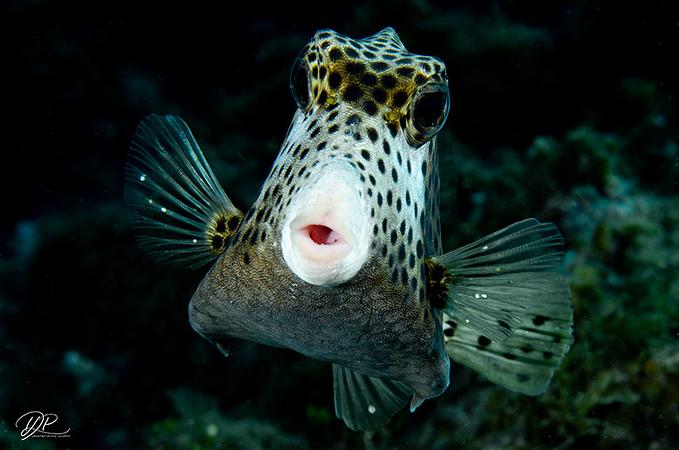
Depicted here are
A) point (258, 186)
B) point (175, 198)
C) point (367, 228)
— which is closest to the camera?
point (367, 228)

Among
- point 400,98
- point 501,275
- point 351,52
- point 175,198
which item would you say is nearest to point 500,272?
point 501,275

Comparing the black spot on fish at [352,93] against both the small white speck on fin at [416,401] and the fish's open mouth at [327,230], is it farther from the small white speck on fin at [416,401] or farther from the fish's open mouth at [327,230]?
the small white speck on fin at [416,401]

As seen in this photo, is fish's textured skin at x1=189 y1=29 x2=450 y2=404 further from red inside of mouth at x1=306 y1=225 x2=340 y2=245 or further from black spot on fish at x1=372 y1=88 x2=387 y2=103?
red inside of mouth at x1=306 y1=225 x2=340 y2=245

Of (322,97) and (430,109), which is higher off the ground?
(322,97)

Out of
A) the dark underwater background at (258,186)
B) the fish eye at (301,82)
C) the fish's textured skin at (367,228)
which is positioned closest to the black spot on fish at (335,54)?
the fish's textured skin at (367,228)

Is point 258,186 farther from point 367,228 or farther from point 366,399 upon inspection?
point 367,228

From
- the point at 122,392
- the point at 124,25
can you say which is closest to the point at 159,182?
the point at 122,392

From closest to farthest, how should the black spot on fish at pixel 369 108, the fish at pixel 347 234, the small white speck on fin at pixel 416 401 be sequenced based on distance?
the fish at pixel 347 234, the black spot on fish at pixel 369 108, the small white speck on fin at pixel 416 401
